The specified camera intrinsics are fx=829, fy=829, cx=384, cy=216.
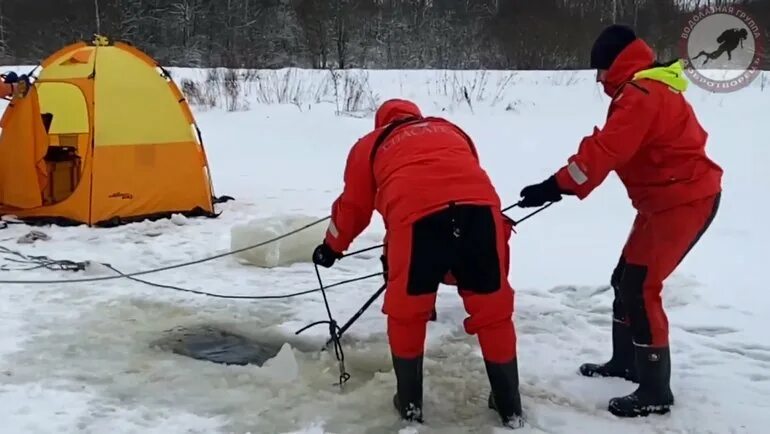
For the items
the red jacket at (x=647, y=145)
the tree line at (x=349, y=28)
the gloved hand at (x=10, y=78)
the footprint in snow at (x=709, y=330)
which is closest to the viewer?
the red jacket at (x=647, y=145)

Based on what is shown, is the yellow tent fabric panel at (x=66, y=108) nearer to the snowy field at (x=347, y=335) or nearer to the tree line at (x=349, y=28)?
the snowy field at (x=347, y=335)

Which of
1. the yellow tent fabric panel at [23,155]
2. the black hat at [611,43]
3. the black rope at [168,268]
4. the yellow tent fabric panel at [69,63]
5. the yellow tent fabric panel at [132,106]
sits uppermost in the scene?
the black hat at [611,43]

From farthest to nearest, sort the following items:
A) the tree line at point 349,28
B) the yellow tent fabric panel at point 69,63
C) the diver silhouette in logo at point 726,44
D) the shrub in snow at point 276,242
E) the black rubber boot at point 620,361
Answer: the tree line at point 349,28 → the diver silhouette in logo at point 726,44 → the yellow tent fabric panel at point 69,63 → the shrub in snow at point 276,242 → the black rubber boot at point 620,361

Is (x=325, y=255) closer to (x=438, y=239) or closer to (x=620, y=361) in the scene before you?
(x=438, y=239)

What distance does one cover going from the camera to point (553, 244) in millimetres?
6207

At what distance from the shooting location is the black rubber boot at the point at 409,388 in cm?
316

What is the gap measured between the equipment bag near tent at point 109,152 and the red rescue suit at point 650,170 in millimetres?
4680

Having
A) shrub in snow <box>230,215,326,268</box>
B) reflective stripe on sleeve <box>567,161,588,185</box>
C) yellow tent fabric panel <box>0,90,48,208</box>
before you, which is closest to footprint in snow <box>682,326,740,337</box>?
reflective stripe on sleeve <box>567,161,588,185</box>

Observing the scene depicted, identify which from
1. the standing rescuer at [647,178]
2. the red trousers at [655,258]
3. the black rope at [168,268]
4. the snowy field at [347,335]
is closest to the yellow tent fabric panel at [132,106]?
the snowy field at [347,335]

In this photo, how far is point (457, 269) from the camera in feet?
10.1

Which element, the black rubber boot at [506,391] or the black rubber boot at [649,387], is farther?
the black rubber boot at [649,387]

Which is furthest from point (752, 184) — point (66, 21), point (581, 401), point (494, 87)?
point (66, 21)

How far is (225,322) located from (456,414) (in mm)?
1729

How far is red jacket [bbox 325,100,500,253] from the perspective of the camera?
3.00 m
